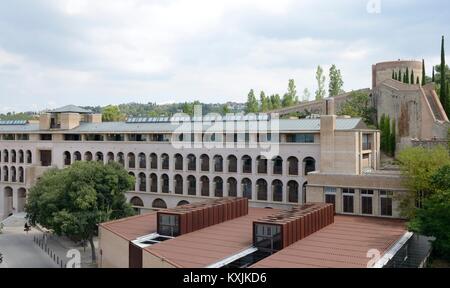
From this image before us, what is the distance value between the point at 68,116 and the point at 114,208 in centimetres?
2083

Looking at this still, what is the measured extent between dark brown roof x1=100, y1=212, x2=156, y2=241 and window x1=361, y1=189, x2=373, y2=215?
1575cm

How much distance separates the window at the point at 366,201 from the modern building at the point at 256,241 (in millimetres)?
799

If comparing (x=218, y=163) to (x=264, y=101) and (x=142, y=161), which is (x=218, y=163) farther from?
(x=264, y=101)

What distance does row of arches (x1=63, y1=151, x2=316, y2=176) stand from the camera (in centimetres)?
4203

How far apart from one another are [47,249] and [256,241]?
24889 mm

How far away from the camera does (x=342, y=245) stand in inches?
1032

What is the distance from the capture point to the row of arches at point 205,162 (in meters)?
42.0

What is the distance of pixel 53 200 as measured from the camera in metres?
39.8

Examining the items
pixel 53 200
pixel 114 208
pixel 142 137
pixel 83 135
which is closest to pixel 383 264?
pixel 114 208

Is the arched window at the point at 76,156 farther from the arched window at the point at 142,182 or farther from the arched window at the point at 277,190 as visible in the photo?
the arched window at the point at 277,190

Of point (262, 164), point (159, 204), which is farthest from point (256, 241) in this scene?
point (159, 204)

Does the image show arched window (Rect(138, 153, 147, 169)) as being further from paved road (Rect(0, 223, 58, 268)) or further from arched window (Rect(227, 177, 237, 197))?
paved road (Rect(0, 223, 58, 268))

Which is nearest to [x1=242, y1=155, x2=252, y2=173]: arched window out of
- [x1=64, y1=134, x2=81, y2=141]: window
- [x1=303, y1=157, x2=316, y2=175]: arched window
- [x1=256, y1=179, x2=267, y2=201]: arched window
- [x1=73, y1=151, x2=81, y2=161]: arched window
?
[x1=256, y1=179, x2=267, y2=201]: arched window
